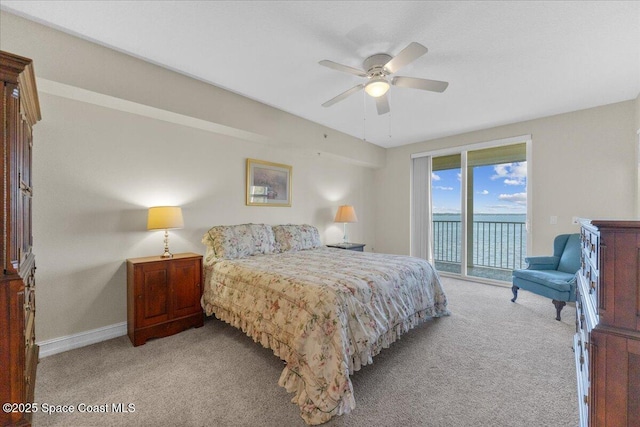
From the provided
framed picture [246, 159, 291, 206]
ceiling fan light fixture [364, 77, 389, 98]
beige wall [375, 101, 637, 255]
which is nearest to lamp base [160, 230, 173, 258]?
framed picture [246, 159, 291, 206]

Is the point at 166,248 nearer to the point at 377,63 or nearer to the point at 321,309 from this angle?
the point at 321,309

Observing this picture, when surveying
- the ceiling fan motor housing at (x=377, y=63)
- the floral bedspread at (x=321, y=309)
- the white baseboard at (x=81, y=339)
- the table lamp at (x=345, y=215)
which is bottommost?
the white baseboard at (x=81, y=339)

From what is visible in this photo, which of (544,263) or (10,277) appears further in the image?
(544,263)

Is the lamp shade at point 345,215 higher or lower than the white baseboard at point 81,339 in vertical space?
higher

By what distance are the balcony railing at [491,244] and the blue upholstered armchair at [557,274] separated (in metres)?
1.04

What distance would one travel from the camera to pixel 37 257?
7.41 feet

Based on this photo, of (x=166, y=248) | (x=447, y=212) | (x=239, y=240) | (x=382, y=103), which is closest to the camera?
(x=382, y=103)

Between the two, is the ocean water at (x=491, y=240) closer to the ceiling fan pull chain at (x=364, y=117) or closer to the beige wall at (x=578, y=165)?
the beige wall at (x=578, y=165)

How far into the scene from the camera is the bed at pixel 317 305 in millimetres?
1662

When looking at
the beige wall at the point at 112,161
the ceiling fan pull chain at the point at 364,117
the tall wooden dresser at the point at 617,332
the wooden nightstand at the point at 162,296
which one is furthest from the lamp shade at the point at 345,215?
the tall wooden dresser at the point at 617,332

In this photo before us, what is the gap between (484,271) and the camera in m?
4.95

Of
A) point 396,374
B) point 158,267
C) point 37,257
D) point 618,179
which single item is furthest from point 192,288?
point 618,179

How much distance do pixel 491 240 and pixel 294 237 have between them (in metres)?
3.80

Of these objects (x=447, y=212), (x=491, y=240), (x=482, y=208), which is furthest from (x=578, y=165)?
(x=447, y=212)
